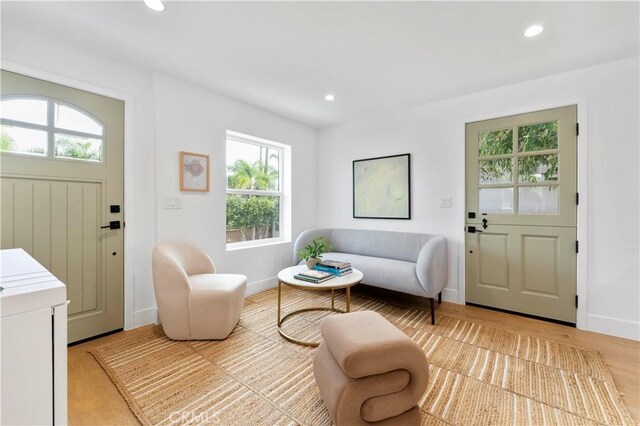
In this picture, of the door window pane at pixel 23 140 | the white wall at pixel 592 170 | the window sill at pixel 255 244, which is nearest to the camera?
the door window pane at pixel 23 140

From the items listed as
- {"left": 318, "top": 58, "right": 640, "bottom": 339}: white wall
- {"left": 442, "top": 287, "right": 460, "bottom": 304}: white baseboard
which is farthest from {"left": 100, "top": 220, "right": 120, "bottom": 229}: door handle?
{"left": 442, "top": 287, "right": 460, "bottom": 304}: white baseboard

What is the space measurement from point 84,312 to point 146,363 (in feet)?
2.68

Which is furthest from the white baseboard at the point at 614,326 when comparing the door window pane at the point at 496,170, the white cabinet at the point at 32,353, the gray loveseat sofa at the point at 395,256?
the white cabinet at the point at 32,353

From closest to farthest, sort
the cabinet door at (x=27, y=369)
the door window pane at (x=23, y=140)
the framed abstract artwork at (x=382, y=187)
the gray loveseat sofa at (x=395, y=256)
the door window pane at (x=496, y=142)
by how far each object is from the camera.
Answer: the cabinet door at (x=27, y=369) < the door window pane at (x=23, y=140) < the gray loveseat sofa at (x=395, y=256) < the door window pane at (x=496, y=142) < the framed abstract artwork at (x=382, y=187)

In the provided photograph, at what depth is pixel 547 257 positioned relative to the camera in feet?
8.98

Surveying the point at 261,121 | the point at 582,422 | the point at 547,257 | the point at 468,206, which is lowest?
the point at 582,422

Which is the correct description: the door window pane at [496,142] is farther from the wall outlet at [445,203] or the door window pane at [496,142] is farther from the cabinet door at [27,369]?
the cabinet door at [27,369]

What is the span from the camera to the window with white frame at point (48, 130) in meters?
1.98

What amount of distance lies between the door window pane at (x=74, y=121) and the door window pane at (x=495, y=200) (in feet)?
12.4

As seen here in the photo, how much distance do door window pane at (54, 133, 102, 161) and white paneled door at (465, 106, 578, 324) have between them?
3.66m

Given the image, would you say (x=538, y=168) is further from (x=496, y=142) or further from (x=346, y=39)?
(x=346, y=39)

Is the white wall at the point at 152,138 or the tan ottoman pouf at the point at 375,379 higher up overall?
the white wall at the point at 152,138

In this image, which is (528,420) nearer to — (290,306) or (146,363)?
(290,306)

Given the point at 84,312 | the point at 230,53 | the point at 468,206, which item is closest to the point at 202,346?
the point at 84,312
